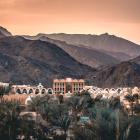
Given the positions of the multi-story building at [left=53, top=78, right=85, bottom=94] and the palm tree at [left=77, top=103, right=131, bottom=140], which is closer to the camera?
the palm tree at [left=77, top=103, right=131, bottom=140]

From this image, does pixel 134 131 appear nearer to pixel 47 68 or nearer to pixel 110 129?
pixel 110 129

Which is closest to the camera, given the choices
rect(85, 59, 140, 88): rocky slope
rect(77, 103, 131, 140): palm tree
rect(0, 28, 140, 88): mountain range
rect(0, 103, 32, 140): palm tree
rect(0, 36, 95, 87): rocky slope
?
rect(77, 103, 131, 140): palm tree

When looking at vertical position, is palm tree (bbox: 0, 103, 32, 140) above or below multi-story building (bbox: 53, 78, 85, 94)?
below

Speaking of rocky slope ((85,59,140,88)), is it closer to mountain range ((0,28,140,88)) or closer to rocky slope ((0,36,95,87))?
mountain range ((0,28,140,88))

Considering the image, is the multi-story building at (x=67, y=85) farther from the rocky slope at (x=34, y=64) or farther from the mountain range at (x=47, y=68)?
the rocky slope at (x=34, y=64)

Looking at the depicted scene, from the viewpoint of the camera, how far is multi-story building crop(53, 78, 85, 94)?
62.8 metres

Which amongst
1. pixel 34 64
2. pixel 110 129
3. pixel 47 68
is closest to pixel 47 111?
pixel 110 129

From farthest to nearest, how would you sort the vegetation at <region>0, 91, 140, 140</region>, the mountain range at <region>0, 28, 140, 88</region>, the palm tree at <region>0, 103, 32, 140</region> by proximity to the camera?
the mountain range at <region>0, 28, 140, 88</region> → the palm tree at <region>0, 103, 32, 140</region> → the vegetation at <region>0, 91, 140, 140</region>

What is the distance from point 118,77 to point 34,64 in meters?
37.7

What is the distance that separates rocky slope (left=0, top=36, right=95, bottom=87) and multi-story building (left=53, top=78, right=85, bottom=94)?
121ft

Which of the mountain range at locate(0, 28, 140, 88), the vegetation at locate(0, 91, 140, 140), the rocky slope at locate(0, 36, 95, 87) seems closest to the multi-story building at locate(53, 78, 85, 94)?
the mountain range at locate(0, 28, 140, 88)

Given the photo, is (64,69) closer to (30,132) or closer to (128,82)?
(128,82)

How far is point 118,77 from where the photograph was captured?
104938 millimetres

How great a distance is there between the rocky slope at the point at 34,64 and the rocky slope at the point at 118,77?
9712 mm
